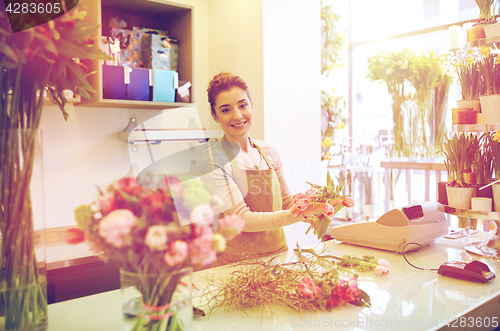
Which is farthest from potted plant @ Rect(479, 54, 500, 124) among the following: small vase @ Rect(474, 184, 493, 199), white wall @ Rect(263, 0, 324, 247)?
white wall @ Rect(263, 0, 324, 247)

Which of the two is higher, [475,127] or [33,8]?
[33,8]

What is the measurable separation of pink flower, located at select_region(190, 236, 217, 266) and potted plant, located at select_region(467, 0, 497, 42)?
131 cm

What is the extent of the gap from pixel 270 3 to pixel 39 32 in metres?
1.92

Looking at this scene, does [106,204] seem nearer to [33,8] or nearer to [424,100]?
[33,8]

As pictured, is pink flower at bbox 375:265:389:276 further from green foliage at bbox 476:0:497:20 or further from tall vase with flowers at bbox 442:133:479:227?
green foliage at bbox 476:0:497:20

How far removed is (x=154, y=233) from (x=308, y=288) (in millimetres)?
444

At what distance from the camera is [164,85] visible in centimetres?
231

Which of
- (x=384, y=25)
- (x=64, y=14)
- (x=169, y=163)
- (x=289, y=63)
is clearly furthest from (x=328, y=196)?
(x=384, y=25)

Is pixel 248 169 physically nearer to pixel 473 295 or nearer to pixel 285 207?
pixel 285 207

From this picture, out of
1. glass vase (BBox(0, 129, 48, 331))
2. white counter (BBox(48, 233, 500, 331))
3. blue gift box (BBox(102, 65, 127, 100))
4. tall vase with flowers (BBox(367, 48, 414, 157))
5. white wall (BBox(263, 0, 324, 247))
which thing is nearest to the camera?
glass vase (BBox(0, 129, 48, 331))

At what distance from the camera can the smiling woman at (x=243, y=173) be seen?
159 centimetres

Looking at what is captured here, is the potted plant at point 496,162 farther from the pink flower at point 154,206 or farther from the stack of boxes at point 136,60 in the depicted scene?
the stack of boxes at point 136,60

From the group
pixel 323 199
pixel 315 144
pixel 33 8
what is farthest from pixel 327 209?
pixel 315 144

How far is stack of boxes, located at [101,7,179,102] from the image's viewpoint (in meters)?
2.16
